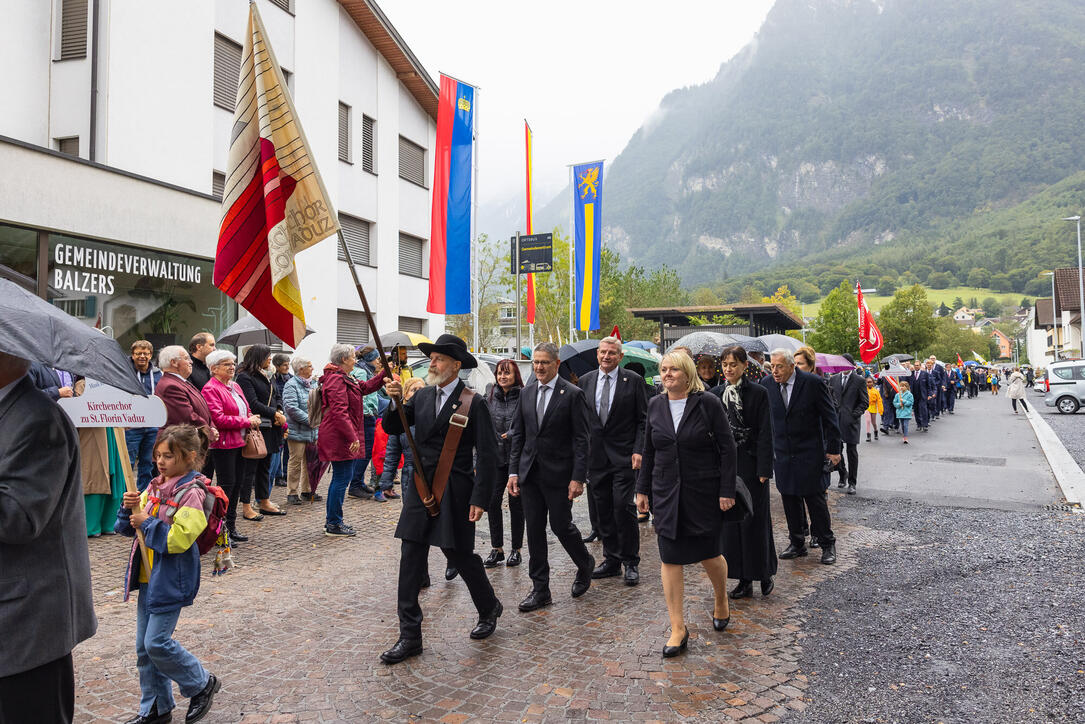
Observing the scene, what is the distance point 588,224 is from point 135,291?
14.2 meters

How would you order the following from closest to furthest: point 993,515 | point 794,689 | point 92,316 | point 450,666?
point 794,689, point 450,666, point 993,515, point 92,316

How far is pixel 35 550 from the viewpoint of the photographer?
247 cm

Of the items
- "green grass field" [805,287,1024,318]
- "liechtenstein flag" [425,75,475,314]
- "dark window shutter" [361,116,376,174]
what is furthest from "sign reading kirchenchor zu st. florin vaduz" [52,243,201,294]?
"green grass field" [805,287,1024,318]

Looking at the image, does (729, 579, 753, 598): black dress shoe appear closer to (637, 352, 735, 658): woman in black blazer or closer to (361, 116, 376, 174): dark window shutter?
(637, 352, 735, 658): woman in black blazer

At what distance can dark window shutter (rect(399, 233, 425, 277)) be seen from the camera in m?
24.7

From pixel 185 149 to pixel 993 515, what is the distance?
16315 mm

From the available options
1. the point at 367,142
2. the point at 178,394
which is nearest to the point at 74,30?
the point at 367,142

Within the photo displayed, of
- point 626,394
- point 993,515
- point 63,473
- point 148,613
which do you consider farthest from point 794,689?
point 993,515

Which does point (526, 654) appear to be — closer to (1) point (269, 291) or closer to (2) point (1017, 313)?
(1) point (269, 291)

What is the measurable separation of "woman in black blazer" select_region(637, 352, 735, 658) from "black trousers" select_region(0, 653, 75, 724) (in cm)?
328

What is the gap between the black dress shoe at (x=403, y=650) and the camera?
448cm

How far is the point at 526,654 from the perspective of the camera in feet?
15.3

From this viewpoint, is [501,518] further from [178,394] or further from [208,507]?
[208,507]

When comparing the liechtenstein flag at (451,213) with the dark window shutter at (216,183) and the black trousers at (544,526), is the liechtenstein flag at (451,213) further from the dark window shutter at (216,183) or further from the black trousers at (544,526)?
the black trousers at (544,526)
